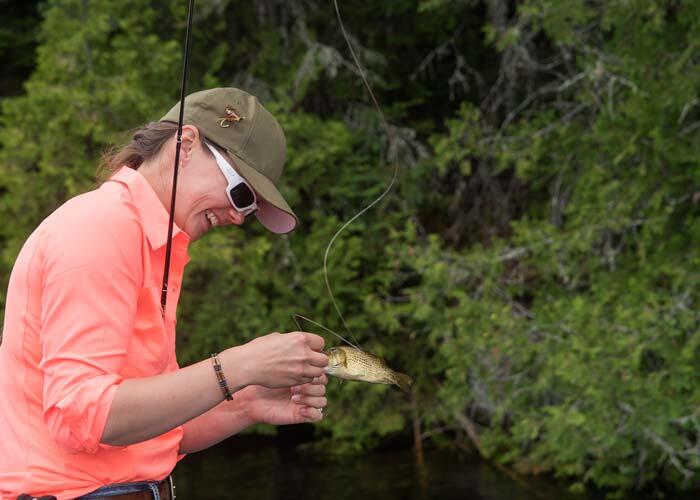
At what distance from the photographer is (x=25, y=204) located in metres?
9.20

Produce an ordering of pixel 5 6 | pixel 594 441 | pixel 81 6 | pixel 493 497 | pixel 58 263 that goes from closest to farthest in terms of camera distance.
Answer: pixel 58 263 → pixel 594 441 → pixel 493 497 → pixel 81 6 → pixel 5 6

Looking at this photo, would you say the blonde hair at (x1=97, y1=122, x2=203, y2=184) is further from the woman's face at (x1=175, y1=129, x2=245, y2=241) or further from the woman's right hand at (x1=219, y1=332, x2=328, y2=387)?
the woman's right hand at (x1=219, y1=332, x2=328, y2=387)

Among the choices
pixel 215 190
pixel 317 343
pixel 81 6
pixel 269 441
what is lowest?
pixel 269 441

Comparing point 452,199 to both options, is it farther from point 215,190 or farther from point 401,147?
point 215,190

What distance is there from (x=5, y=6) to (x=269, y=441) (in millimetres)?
5016

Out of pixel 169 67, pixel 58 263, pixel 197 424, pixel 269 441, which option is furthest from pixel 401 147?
pixel 58 263

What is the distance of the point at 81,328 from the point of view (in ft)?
5.91

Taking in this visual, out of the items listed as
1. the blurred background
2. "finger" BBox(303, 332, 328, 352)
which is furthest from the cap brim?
the blurred background

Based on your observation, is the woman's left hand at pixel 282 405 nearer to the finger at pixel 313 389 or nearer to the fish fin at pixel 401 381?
the finger at pixel 313 389

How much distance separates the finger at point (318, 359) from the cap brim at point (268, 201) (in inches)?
12.8

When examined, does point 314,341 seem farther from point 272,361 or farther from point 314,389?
point 314,389

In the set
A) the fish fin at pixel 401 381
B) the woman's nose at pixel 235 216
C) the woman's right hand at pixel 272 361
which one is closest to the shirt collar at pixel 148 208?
the woman's nose at pixel 235 216

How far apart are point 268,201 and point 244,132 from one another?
0.47ft

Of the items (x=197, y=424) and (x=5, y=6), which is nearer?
(x=197, y=424)
